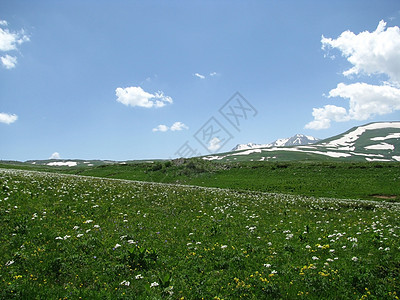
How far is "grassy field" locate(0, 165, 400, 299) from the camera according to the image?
286 inches

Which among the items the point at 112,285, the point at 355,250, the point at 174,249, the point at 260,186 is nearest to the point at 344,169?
the point at 260,186

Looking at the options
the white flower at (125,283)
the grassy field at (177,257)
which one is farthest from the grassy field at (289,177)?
the white flower at (125,283)

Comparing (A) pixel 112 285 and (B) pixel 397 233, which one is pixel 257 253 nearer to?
(A) pixel 112 285

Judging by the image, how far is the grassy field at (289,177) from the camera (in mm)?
42253

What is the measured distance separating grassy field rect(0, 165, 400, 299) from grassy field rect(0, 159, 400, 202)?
30.1 m

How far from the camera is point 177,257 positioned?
386 inches

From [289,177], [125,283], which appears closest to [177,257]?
[125,283]

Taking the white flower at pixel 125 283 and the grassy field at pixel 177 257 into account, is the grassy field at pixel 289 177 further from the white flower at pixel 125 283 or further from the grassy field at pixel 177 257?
the white flower at pixel 125 283

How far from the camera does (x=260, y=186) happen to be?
159 feet

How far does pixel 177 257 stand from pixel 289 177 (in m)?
50.7

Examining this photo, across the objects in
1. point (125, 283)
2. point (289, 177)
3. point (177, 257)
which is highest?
point (125, 283)

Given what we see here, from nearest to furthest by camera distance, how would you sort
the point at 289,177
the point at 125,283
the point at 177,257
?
the point at 125,283
the point at 177,257
the point at 289,177

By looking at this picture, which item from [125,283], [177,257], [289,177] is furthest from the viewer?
[289,177]

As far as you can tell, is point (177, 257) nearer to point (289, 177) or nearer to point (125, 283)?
point (125, 283)
